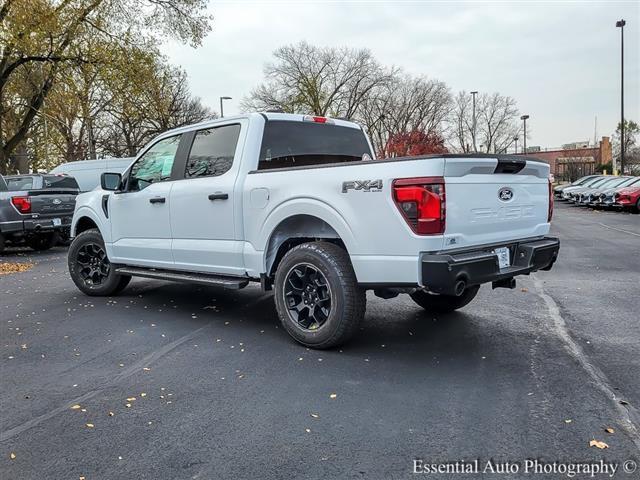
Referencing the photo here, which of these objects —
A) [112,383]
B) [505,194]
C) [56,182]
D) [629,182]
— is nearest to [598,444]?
[505,194]

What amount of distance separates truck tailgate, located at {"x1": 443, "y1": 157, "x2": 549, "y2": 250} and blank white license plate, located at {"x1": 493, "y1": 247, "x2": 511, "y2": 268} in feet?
0.25

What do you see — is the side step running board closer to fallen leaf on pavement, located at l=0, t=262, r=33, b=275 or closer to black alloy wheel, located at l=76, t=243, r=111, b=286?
black alloy wheel, located at l=76, t=243, r=111, b=286

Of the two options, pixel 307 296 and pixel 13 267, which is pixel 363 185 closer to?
pixel 307 296

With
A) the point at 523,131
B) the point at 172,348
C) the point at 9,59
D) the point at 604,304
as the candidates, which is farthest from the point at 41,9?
the point at 523,131

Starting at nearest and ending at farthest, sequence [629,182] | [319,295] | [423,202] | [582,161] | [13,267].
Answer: [423,202]
[319,295]
[13,267]
[629,182]
[582,161]

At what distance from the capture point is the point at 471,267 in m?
3.99

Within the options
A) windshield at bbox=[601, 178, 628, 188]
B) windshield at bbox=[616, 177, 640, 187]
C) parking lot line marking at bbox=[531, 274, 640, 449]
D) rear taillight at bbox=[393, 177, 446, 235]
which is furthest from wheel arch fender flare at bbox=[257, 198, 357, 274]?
windshield at bbox=[601, 178, 628, 188]

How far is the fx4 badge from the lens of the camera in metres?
4.05

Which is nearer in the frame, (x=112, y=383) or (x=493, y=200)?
(x=112, y=383)

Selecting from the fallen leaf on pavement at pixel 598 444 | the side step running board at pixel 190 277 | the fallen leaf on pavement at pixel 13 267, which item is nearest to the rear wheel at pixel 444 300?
the side step running board at pixel 190 277

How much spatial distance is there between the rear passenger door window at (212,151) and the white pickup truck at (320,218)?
0.05 feet

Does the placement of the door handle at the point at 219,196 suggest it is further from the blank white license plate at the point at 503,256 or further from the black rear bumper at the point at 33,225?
the black rear bumper at the point at 33,225

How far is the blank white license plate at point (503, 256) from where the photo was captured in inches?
172

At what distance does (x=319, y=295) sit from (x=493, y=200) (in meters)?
1.59
